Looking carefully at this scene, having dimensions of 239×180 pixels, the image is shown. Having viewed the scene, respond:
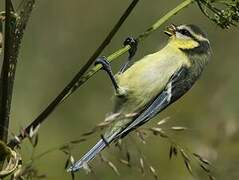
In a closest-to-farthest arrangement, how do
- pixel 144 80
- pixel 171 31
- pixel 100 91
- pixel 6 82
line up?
pixel 6 82, pixel 144 80, pixel 171 31, pixel 100 91

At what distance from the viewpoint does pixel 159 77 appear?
3945mm

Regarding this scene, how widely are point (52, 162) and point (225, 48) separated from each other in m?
1.86

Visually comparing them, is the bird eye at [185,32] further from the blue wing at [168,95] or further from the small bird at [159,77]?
the blue wing at [168,95]

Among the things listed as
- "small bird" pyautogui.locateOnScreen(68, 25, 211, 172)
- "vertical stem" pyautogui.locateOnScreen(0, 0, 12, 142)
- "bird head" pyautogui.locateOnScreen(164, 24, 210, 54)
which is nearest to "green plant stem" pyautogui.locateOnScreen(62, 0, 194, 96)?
"vertical stem" pyautogui.locateOnScreen(0, 0, 12, 142)

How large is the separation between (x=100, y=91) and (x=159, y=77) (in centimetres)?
122

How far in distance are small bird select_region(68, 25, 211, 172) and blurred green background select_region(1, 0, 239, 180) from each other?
0.27 m

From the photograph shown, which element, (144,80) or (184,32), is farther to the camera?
(184,32)

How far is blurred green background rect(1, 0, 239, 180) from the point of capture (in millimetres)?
3932

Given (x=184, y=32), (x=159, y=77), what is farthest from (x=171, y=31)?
(x=159, y=77)

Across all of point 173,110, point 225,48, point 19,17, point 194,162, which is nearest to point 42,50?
point 173,110

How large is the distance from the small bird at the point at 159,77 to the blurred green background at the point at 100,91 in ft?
0.87

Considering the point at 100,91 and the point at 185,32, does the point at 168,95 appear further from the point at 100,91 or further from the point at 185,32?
the point at 100,91

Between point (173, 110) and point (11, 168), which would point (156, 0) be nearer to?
point (173, 110)

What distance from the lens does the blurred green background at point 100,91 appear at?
3932 millimetres
